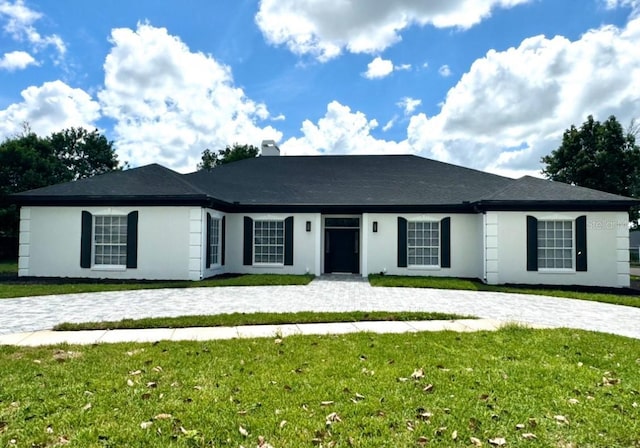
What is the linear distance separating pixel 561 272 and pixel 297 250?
1013 cm

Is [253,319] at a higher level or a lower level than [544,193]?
lower

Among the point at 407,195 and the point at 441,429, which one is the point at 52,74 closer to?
the point at 407,195

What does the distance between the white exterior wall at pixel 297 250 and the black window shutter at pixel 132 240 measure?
3687 mm

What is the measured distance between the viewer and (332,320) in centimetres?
784

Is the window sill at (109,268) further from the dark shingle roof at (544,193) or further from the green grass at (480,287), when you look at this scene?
the dark shingle roof at (544,193)

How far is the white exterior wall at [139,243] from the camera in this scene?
14.2 m

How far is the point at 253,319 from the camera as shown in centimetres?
767

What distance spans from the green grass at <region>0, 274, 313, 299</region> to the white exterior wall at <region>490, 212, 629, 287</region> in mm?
7096

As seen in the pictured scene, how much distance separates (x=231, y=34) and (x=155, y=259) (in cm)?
839

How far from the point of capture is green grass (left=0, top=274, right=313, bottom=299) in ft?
36.3

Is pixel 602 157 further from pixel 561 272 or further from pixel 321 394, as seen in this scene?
pixel 321 394

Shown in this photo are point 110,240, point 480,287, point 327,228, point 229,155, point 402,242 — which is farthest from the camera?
point 229,155

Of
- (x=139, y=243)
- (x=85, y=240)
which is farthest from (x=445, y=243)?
(x=85, y=240)

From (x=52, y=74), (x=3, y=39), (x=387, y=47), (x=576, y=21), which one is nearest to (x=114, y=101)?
(x=52, y=74)
